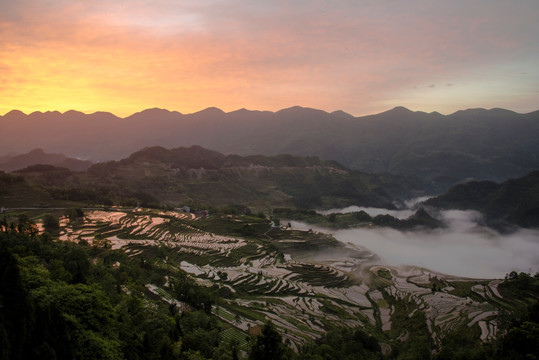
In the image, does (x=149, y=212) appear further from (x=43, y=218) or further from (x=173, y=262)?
(x=173, y=262)

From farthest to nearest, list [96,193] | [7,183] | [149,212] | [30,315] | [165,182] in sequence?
[165,182], [96,193], [149,212], [7,183], [30,315]

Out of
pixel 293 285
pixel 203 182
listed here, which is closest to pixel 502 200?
pixel 203 182

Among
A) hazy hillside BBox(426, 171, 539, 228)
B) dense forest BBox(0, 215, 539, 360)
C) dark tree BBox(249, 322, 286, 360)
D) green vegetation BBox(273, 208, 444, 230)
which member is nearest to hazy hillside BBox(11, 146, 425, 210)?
green vegetation BBox(273, 208, 444, 230)

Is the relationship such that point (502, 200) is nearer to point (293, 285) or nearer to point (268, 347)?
point (293, 285)

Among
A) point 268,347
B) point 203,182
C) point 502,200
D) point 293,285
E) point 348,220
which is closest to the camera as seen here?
point 268,347

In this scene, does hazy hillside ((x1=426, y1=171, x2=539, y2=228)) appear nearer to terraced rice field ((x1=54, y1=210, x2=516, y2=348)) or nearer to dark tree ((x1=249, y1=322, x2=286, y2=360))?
terraced rice field ((x1=54, y1=210, x2=516, y2=348))

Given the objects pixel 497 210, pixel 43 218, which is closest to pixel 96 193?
pixel 43 218

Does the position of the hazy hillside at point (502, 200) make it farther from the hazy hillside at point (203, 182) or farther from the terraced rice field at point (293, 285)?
the terraced rice field at point (293, 285)
